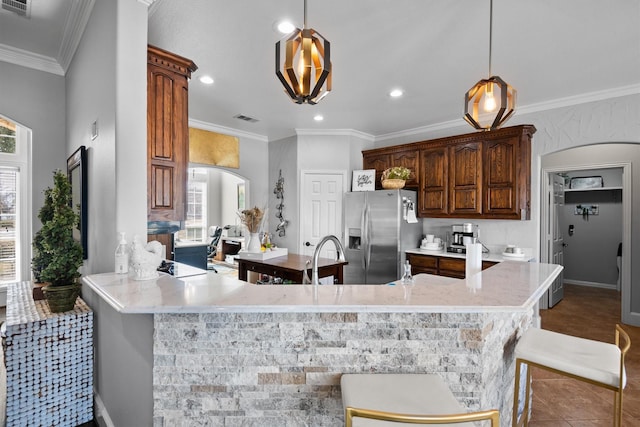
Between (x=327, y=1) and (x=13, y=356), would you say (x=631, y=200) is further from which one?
(x=13, y=356)

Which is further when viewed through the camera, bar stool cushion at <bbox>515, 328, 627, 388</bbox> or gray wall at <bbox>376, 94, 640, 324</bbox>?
gray wall at <bbox>376, 94, 640, 324</bbox>

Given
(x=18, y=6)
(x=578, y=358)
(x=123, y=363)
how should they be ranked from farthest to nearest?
1. (x=18, y=6)
2. (x=123, y=363)
3. (x=578, y=358)

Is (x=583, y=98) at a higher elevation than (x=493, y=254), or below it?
higher

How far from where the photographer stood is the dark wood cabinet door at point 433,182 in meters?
4.65

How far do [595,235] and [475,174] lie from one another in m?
3.67

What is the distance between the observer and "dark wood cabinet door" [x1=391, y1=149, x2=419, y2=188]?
16.3 ft

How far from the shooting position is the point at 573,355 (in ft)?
5.11

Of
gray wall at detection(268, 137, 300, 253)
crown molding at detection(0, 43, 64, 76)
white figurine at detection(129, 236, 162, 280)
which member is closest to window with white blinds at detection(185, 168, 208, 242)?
gray wall at detection(268, 137, 300, 253)

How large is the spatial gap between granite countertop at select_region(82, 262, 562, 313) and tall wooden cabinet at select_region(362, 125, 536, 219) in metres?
2.79

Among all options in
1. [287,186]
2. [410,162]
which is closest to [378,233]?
[410,162]

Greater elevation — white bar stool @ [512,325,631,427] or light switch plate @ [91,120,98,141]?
light switch plate @ [91,120,98,141]

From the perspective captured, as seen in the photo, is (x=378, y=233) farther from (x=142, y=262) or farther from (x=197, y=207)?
(x=197, y=207)

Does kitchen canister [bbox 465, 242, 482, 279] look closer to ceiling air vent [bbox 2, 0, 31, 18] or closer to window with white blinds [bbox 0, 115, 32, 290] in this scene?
ceiling air vent [bbox 2, 0, 31, 18]

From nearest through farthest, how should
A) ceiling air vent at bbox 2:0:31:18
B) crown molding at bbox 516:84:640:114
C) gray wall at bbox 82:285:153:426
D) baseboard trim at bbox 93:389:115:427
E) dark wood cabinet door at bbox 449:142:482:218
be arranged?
1. gray wall at bbox 82:285:153:426
2. baseboard trim at bbox 93:389:115:427
3. ceiling air vent at bbox 2:0:31:18
4. crown molding at bbox 516:84:640:114
5. dark wood cabinet door at bbox 449:142:482:218
